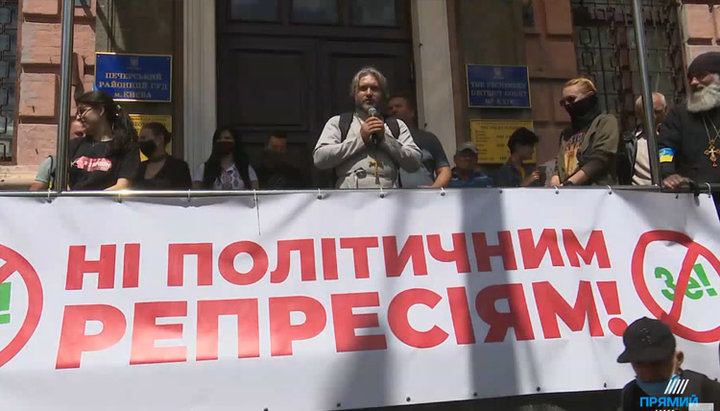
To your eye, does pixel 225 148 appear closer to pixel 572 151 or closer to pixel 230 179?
pixel 230 179

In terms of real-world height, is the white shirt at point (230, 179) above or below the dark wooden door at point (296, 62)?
below

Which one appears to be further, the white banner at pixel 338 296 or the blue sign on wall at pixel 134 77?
the blue sign on wall at pixel 134 77

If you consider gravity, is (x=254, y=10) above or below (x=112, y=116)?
above

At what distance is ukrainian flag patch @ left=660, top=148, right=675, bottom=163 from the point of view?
13.3 ft

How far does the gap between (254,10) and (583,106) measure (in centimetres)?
395

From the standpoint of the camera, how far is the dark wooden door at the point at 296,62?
22.9 ft

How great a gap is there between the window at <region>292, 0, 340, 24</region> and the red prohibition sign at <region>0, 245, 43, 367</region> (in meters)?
4.69

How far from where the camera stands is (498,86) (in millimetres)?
7328

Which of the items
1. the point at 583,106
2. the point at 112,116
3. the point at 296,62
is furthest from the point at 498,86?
the point at 112,116

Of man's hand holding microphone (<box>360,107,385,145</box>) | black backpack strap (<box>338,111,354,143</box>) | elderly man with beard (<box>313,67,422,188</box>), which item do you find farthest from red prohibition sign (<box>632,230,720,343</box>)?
black backpack strap (<box>338,111,354,143</box>)

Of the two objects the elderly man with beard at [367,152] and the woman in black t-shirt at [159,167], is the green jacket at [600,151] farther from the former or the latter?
the woman in black t-shirt at [159,167]

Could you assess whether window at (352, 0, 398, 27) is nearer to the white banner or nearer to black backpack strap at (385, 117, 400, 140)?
black backpack strap at (385, 117, 400, 140)

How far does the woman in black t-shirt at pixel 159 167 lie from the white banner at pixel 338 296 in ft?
4.98

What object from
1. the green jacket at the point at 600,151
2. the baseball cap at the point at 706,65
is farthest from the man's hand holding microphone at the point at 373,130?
the baseball cap at the point at 706,65
